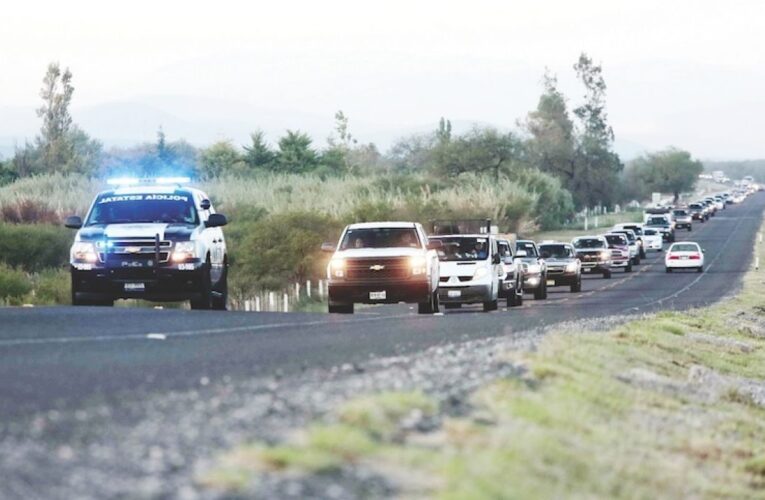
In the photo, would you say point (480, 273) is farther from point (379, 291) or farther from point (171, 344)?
point (171, 344)

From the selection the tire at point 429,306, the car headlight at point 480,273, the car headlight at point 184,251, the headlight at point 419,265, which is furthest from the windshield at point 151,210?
the car headlight at point 480,273

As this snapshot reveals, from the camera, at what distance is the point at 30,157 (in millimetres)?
129125

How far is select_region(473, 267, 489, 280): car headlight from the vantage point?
125 feet

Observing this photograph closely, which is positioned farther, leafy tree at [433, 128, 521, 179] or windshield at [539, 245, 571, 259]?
leafy tree at [433, 128, 521, 179]

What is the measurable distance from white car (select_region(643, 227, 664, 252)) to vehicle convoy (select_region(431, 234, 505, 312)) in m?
59.3

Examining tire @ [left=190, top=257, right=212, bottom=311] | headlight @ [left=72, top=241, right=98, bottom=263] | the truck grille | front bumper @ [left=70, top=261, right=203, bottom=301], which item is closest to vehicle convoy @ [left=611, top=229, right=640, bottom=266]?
the truck grille

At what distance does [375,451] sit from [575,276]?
43952 millimetres

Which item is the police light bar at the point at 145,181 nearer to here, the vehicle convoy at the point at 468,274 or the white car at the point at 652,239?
the vehicle convoy at the point at 468,274

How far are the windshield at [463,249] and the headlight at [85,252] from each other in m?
11.0

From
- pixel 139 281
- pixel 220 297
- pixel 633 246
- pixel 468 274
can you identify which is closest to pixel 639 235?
pixel 633 246

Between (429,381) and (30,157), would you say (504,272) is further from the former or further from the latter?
(30,157)

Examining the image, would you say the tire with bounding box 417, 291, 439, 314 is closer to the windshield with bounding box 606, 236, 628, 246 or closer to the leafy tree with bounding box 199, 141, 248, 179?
the windshield with bounding box 606, 236, 628, 246

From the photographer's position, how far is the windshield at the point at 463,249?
127 feet

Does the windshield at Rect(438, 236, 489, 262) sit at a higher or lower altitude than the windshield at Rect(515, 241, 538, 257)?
higher
